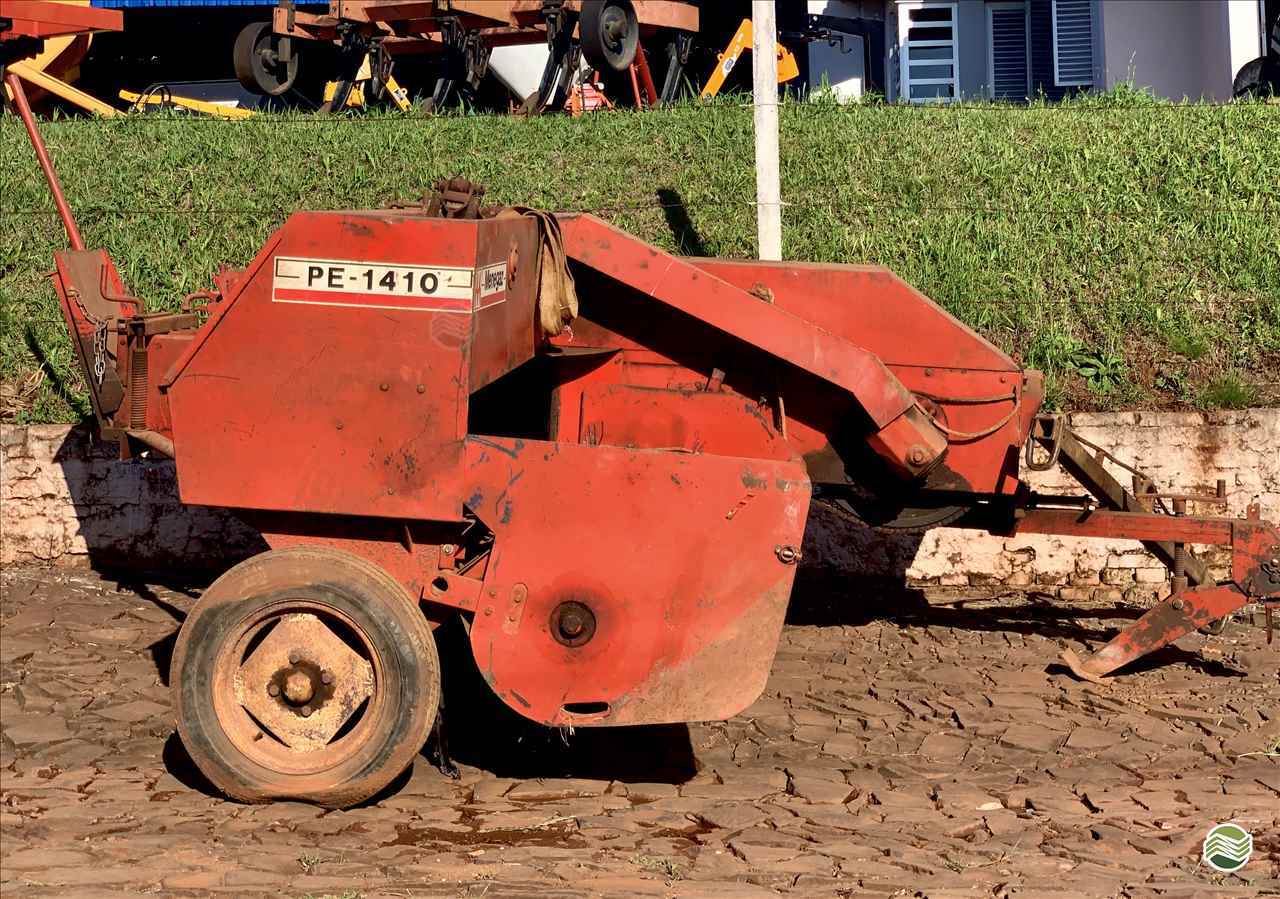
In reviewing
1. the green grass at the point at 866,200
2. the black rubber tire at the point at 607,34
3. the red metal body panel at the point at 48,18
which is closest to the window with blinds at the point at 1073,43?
the black rubber tire at the point at 607,34

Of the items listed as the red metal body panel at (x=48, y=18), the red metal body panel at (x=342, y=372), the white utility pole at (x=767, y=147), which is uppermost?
the red metal body panel at (x=48, y=18)

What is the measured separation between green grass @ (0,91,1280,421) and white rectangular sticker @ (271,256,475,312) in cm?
389

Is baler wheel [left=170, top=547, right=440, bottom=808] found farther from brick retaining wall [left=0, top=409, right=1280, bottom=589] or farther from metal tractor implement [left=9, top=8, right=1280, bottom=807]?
brick retaining wall [left=0, top=409, right=1280, bottom=589]

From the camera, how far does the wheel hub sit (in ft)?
15.9

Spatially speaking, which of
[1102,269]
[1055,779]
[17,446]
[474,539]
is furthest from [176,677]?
[1102,269]

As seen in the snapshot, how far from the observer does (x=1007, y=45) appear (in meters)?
16.2

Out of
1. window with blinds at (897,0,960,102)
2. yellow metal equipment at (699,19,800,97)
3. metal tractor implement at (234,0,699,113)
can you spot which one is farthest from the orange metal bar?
window with blinds at (897,0,960,102)

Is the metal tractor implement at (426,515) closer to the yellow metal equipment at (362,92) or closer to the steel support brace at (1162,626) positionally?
the steel support brace at (1162,626)

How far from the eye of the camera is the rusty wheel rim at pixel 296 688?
4.82 meters

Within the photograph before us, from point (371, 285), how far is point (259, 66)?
8257 mm

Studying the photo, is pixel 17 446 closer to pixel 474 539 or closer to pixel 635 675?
pixel 474 539

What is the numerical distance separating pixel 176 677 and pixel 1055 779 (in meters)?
2.84

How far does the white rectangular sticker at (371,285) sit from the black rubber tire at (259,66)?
7961mm

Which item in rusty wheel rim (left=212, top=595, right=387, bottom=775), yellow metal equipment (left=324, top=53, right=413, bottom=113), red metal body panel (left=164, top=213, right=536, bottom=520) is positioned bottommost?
rusty wheel rim (left=212, top=595, right=387, bottom=775)
